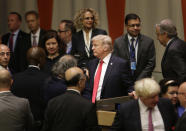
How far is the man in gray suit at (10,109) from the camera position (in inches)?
149

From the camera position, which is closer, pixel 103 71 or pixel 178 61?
pixel 103 71

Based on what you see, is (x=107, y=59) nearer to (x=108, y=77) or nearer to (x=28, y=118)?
(x=108, y=77)

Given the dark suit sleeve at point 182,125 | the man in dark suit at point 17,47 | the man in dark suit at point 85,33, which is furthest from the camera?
the man in dark suit at point 17,47

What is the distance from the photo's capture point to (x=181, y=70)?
5.18 meters

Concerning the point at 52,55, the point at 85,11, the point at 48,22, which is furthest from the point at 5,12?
the point at 52,55

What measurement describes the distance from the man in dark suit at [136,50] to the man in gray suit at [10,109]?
2168 mm

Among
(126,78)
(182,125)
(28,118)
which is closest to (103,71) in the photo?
(126,78)

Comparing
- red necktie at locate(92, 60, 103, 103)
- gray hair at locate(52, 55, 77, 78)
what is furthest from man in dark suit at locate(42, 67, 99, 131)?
red necktie at locate(92, 60, 103, 103)

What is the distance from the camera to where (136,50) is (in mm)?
5801

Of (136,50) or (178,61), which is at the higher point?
(136,50)

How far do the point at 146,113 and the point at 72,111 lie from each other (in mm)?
637

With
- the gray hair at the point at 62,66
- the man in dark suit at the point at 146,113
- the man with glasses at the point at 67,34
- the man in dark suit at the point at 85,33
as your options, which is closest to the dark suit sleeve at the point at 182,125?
the man in dark suit at the point at 146,113

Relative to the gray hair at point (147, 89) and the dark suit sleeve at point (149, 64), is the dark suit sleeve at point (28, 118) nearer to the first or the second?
the gray hair at point (147, 89)

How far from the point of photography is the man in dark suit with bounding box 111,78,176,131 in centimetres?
365
